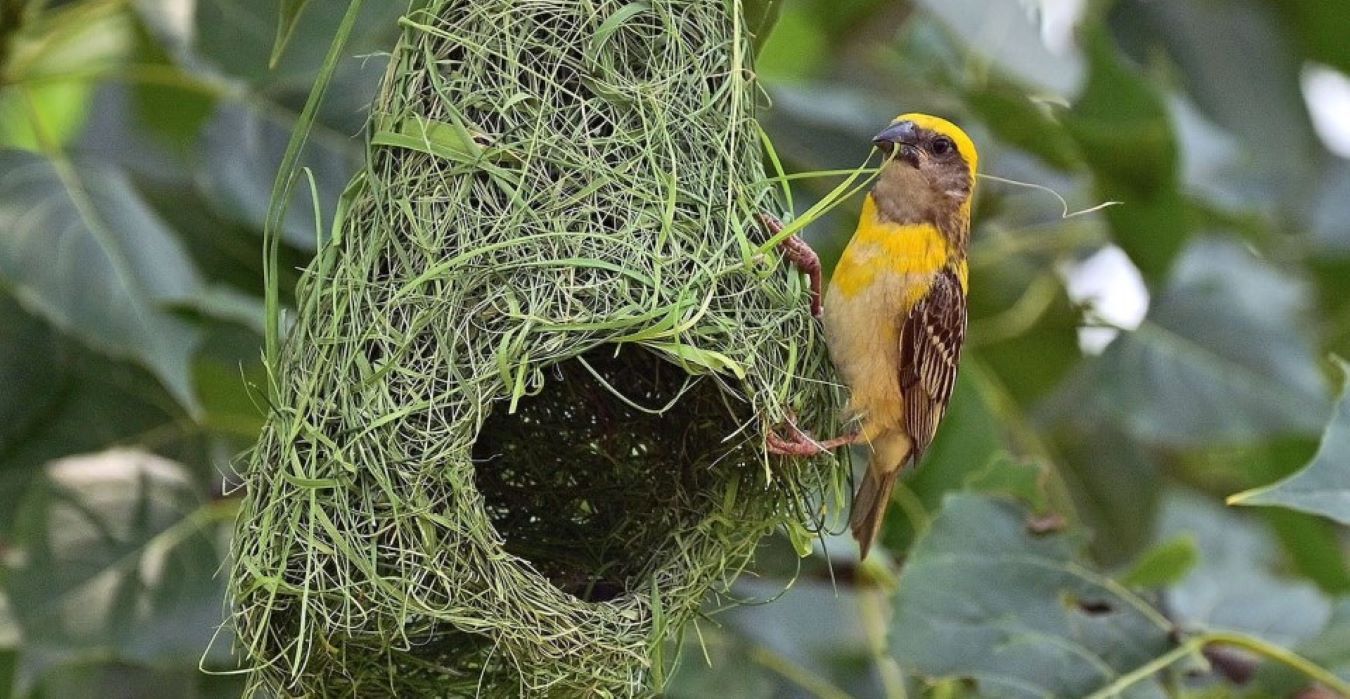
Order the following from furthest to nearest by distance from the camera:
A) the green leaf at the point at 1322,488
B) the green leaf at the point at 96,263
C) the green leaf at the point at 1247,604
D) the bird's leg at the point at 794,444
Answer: the green leaf at the point at 1247,604, the green leaf at the point at 96,263, the green leaf at the point at 1322,488, the bird's leg at the point at 794,444

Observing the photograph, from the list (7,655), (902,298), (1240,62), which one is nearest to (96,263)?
(7,655)

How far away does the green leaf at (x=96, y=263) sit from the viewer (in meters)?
2.64

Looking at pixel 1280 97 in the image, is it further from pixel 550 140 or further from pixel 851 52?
pixel 550 140

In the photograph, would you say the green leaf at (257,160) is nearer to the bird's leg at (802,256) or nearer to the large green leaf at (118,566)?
the large green leaf at (118,566)

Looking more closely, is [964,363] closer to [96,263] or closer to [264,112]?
[264,112]

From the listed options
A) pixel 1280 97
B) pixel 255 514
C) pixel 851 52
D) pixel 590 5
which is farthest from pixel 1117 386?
pixel 255 514

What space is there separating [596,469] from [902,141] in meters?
0.67

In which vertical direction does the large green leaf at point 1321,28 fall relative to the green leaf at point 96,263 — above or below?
below

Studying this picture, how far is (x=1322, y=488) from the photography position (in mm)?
2260

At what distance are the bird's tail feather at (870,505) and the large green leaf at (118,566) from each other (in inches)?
44.3

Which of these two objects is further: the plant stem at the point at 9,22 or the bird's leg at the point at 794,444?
the plant stem at the point at 9,22

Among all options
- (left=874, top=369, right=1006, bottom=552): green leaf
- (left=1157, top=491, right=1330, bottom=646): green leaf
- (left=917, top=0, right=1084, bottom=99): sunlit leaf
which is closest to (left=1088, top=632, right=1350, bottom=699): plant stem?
(left=1157, top=491, right=1330, bottom=646): green leaf

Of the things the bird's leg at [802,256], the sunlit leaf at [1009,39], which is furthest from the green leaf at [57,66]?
the sunlit leaf at [1009,39]

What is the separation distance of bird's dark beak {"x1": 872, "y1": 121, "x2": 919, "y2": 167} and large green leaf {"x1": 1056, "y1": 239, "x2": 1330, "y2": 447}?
1305mm
